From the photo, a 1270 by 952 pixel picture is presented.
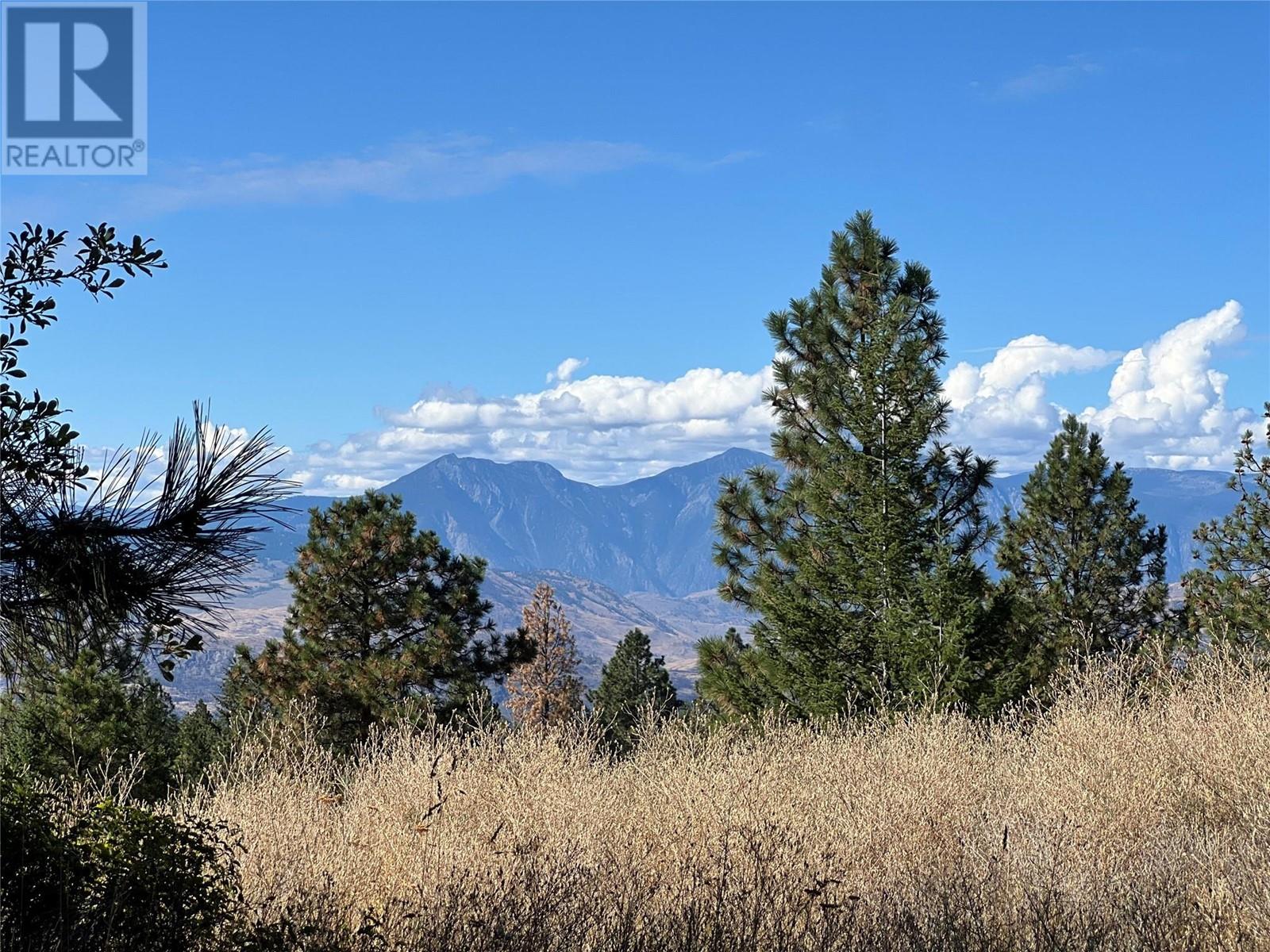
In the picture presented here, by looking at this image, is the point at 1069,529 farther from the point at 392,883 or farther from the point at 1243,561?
the point at 392,883

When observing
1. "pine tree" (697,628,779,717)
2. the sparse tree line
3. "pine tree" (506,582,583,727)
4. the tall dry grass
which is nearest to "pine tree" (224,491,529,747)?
the sparse tree line

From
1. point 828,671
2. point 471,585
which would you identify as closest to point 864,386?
point 828,671

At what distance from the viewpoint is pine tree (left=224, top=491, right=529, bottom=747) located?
23.2 meters

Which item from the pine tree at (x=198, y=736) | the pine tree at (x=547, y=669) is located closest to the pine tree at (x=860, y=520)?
the pine tree at (x=198, y=736)

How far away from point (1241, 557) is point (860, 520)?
1037cm

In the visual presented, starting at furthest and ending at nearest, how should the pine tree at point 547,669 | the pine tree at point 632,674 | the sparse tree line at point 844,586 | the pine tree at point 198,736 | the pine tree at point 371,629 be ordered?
the pine tree at point 632,674 < the pine tree at point 547,669 < the pine tree at point 198,736 < the pine tree at point 371,629 < the sparse tree line at point 844,586

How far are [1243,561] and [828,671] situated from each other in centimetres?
1129

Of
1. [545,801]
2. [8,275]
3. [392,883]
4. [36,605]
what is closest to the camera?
[36,605]

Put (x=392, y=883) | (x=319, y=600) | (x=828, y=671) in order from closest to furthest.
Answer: (x=392, y=883), (x=828, y=671), (x=319, y=600)

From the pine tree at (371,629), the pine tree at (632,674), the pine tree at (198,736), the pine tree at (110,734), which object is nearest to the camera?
the pine tree at (110,734)

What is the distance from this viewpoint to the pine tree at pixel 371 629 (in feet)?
76.1

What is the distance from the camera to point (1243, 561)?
24.8 meters

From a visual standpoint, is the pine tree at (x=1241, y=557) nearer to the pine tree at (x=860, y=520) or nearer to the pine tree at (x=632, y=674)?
the pine tree at (x=860, y=520)

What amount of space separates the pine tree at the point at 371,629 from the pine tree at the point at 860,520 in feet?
17.8
